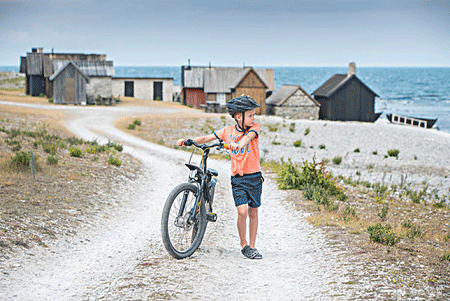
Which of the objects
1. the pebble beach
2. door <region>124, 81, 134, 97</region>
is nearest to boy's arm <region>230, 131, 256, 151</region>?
the pebble beach

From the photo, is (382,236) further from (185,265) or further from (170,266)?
(170,266)

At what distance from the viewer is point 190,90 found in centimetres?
5731

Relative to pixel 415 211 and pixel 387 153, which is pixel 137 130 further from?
pixel 415 211

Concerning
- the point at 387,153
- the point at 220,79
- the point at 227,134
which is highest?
the point at 220,79

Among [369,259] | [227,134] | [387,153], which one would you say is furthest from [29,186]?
[387,153]

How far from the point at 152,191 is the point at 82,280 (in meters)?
6.70

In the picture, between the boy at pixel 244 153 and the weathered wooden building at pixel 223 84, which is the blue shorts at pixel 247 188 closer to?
the boy at pixel 244 153

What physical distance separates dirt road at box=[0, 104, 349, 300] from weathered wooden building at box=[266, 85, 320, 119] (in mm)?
39137

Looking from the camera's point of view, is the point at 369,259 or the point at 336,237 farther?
the point at 336,237

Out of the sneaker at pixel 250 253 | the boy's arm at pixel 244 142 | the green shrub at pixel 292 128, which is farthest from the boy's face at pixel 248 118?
the green shrub at pixel 292 128

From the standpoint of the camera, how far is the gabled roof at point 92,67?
49.7 metres

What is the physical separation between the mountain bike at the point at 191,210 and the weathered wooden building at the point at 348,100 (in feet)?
147

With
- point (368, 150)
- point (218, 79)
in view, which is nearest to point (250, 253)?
point (368, 150)

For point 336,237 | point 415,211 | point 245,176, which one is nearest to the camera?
point 245,176
